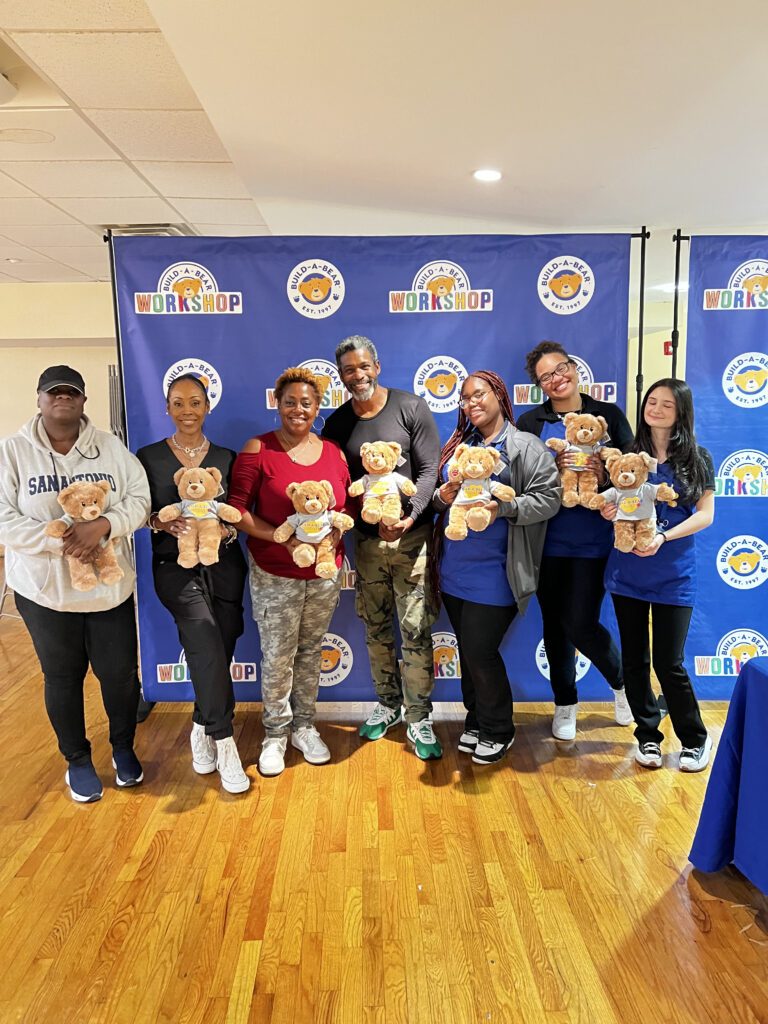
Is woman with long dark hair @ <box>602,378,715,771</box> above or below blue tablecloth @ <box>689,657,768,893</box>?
above

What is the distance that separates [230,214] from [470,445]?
3.63m

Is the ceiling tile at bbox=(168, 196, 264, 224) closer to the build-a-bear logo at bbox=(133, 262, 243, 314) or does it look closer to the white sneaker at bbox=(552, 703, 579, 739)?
the build-a-bear logo at bbox=(133, 262, 243, 314)

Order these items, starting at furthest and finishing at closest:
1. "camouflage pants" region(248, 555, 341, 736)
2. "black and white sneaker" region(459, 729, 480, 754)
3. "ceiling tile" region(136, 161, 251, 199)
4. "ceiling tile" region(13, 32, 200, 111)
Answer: "ceiling tile" region(136, 161, 251, 199) → "black and white sneaker" region(459, 729, 480, 754) → "ceiling tile" region(13, 32, 200, 111) → "camouflage pants" region(248, 555, 341, 736)

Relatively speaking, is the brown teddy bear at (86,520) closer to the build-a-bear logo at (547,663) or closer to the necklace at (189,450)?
the necklace at (189,450)

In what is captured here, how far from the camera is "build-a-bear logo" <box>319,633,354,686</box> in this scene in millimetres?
3352

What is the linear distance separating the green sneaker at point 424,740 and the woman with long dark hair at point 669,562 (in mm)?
889

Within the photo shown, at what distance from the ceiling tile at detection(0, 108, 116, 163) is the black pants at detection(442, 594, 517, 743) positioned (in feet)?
10.4

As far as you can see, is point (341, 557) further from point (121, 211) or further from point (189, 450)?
point (121, 211)

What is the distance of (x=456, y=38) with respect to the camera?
2.66 metres

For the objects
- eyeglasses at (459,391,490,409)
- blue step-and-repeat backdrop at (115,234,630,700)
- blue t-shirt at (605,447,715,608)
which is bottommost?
blue t-shirt at (605,447,715,608)

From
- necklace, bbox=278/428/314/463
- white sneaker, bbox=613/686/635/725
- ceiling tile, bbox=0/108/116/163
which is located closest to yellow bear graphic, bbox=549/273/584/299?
necklace, bbox=278/428/314/463

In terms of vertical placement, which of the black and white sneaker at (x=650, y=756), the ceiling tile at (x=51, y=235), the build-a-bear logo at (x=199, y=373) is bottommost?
the black and white sneaker at (x=650, y=756)

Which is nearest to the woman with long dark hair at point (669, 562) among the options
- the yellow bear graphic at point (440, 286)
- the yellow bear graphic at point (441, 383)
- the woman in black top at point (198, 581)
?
the yellow bear graphic at point (441, 383)

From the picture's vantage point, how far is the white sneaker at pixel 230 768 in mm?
2730
